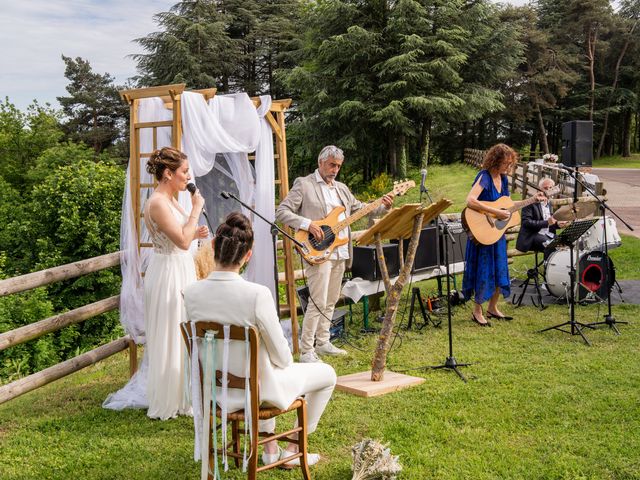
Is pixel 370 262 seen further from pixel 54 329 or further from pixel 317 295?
pixel 54 329

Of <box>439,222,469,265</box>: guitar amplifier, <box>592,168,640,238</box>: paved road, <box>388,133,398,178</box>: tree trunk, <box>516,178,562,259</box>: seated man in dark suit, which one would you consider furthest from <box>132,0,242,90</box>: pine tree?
<box>516,178,562,259</box>: seated man in dark suit

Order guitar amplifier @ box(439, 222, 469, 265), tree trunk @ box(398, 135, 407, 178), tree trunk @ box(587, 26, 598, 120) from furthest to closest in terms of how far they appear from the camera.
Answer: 1. tree trunk @ box(587, 26, 598, 120)
2. tree trunk @ box(398, 135, 407, 178)
3. guitar amplifier @ box(439, 222, 469, 265)

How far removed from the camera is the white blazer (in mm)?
3426

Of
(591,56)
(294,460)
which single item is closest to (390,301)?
(294,460)

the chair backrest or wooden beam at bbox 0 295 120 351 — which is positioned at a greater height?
the chair backrest

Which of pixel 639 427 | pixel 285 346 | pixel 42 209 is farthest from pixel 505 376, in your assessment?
pixel 42 209

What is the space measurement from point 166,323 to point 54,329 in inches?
64.0

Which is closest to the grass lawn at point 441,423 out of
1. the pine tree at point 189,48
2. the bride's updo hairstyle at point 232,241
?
the bride's updo hairstyle at point 232,241

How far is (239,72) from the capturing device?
3825cm

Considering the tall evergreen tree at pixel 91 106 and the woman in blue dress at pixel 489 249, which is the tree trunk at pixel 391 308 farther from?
the tall evergreen tree at pixel 91 106

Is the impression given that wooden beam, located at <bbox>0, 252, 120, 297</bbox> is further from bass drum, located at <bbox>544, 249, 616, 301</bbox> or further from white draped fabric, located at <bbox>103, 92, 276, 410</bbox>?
bass drum, located at <bbox>544, 249, 616, 301</bbox>

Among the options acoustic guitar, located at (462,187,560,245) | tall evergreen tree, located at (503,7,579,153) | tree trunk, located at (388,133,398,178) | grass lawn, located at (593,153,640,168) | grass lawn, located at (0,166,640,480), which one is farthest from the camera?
grass lawn, located at (593,153,640,168)

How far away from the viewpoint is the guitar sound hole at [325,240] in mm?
6406

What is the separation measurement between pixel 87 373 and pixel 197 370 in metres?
3.64
